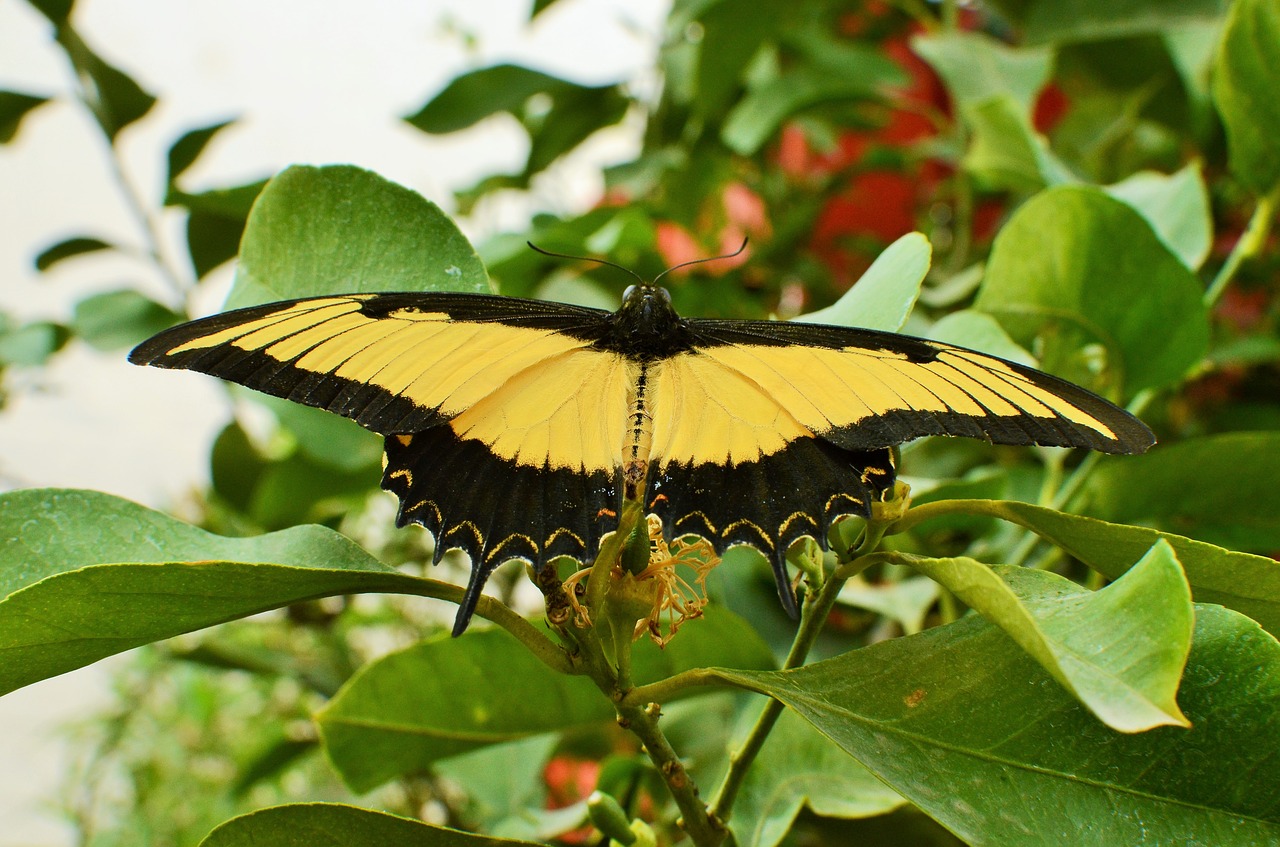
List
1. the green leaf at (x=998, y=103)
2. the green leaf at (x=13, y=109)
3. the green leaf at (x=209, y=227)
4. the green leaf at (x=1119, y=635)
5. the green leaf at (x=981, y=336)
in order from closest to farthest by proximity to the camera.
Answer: the green leaf at (x=1119, y=635), the green leaf at (x=981, y=336), the green leaf at (x=998, y=103), the green leaf at (x=209, y=227), the green leaf at (x=13, y=109)

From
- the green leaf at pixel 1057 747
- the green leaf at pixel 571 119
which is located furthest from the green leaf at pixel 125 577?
the green leaf at pixel 571 119

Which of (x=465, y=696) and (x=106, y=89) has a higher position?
(x=106, y=89)

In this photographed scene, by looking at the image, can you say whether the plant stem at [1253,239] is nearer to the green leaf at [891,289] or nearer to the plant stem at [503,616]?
the green leaf at [891,289]

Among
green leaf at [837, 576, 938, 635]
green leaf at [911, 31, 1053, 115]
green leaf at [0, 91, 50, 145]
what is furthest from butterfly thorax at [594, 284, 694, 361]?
green leaf at [0, 91, 50, 145]

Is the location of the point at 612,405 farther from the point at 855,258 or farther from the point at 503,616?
the point at 855,258

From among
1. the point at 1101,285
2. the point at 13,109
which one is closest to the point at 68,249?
the point at 13,109

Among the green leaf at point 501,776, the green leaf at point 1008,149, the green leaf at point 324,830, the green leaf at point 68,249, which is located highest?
the green leaf at point 1008,149
